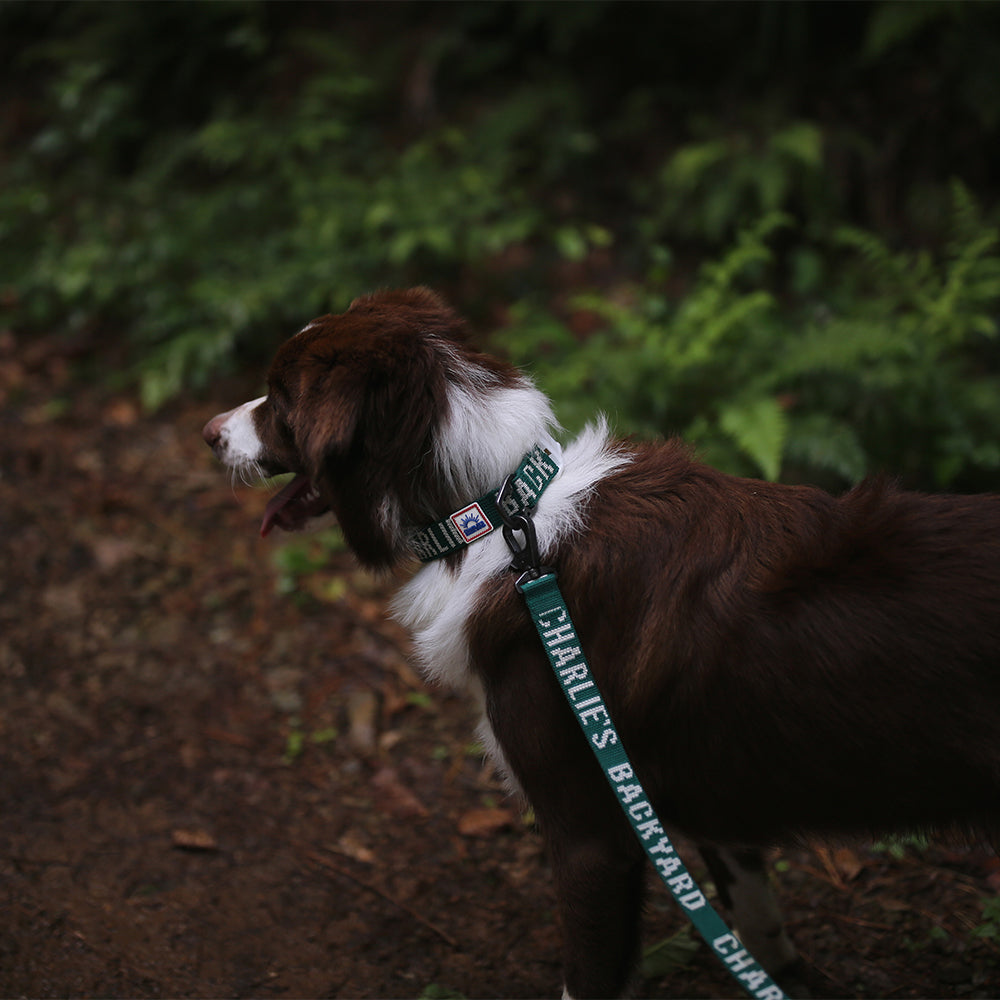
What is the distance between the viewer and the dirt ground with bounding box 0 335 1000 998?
3.00 meters

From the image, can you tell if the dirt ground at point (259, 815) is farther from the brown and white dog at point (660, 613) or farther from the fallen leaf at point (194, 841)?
the brown and white dog at point (660, 613)

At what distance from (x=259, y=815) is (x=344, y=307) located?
3041mm

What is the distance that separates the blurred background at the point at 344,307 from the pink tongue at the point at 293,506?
0.65 meters

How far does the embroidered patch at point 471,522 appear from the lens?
96.7 inches

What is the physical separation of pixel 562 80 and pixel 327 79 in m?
1.74

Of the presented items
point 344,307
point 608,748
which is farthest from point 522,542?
point 344,307

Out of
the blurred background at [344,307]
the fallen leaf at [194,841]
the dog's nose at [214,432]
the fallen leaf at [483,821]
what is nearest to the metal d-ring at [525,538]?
the dog's nose at [214,432]

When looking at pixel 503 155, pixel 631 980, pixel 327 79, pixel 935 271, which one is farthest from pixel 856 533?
pixel 327 79

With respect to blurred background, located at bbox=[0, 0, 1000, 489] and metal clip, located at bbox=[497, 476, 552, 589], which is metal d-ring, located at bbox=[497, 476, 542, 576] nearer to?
metal clip, located at bbox=[497, 476, 552, 589]

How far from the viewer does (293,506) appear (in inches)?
112

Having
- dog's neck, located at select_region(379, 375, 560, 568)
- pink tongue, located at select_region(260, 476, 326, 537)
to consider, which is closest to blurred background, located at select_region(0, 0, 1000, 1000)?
pink tongue, located at select_region(260, 476, 326, 537)

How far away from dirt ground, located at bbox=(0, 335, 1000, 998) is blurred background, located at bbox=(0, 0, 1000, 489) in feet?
4.68

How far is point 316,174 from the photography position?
21.4ft

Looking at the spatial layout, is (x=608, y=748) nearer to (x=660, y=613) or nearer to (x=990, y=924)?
(x=660, y=613)
